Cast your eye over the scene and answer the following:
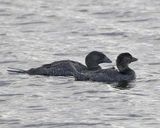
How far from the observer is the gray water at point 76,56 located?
2238cm

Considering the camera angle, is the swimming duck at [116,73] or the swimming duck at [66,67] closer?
the swimming duck at [116,73]

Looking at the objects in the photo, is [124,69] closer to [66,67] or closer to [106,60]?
[106,60]

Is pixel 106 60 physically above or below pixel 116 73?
above

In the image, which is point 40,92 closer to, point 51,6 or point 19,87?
point 19,87

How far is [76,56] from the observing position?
98.1 ft

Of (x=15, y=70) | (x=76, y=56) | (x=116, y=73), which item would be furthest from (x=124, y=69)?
(x=15, y=70)

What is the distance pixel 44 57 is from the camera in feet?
97.4

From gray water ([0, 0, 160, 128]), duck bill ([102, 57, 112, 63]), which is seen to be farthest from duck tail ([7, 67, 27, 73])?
duck bill ([102, 57, 112, 63])

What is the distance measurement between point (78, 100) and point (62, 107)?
869 millimetres

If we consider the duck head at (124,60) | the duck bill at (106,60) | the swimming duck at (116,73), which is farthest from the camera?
the duck bill at (106,60)

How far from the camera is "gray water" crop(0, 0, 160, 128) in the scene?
22375mm

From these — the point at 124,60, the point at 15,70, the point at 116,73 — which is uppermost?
the point at 124,60

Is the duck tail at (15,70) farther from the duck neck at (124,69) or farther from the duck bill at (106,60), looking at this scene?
the duck neck at (124,69)

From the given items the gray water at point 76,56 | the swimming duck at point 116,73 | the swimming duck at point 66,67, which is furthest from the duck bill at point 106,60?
the gray water at point 76,56
